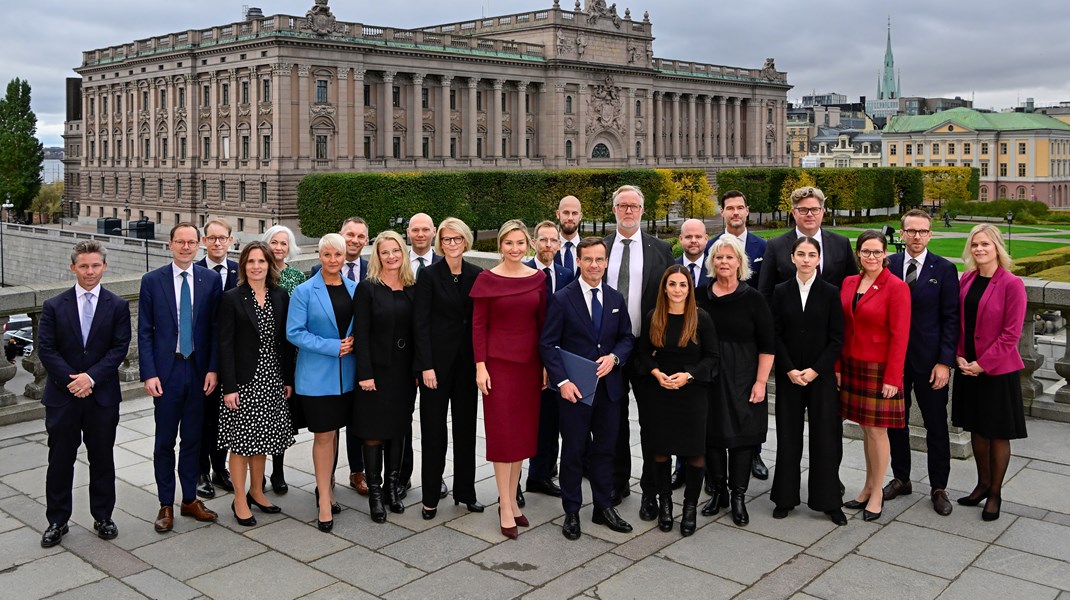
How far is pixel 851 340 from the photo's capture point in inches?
361

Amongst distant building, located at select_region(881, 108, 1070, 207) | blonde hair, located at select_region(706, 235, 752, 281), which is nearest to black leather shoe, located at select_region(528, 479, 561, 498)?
blonde hair, located at select_region(706, 235, 752, 281)

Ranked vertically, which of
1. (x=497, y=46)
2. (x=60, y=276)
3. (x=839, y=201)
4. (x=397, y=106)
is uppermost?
(x=497, y=46)

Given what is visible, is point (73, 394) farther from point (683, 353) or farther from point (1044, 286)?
point (1044, 286)

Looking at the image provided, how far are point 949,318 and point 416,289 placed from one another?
4.80 m

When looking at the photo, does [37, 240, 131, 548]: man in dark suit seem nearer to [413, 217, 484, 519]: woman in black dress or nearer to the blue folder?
[413, 217, 484, 519]: woman in black dress

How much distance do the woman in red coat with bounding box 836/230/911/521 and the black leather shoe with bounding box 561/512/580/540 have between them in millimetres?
2542

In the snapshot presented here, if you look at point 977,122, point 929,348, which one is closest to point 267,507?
point 929,348

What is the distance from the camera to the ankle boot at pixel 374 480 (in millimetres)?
9008

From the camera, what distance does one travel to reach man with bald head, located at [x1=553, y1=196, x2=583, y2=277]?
10641 mm

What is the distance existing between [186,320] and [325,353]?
129 centimetres

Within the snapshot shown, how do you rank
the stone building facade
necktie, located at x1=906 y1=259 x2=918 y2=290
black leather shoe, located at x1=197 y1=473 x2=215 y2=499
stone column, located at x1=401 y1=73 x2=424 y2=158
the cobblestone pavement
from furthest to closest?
stone column, located at x1=401 y1=73 x2=424 y2=158 < the stone building facade < black leather shoe, located at x1=197 y1=473 x2=215 y2=499 < necktie, located at x1=906 y1=259 x2=918 y2=290 < the cobblestone pavement

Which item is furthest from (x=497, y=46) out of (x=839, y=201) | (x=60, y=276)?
(x=60, y=276)

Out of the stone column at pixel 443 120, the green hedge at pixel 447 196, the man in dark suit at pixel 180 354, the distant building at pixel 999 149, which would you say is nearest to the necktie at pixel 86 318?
the man in dark suit at pixel 180 354

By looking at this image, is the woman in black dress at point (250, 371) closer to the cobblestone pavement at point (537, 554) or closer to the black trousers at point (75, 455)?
the cobblestone pavement at point (537, 554)
